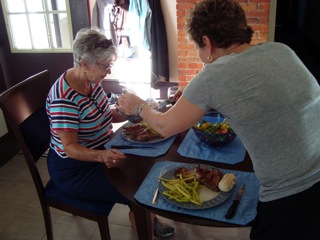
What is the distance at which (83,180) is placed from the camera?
5.29 ft

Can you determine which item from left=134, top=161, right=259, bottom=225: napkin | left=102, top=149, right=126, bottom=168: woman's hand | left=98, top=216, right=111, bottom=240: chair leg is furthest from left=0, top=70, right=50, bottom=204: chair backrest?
left=134, top=161, right=259, bottom=225: napkin

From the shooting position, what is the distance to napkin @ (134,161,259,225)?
1056 millimetres

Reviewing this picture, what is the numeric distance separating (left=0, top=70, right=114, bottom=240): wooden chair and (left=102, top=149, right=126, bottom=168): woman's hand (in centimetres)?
31

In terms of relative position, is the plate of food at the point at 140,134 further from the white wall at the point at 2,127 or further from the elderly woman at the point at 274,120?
the white wall at the point at 2,127

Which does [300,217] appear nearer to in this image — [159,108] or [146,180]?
[146,180]

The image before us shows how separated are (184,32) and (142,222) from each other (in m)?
2.29

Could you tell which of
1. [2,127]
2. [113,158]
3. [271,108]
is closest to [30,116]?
[113,158]

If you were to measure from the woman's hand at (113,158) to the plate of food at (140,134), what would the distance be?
0.17 metres

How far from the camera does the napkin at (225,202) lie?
41.6 inches

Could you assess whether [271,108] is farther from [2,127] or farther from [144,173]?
[2,127]

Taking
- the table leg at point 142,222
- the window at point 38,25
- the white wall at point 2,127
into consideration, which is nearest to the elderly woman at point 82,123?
the table leg at point 142,222

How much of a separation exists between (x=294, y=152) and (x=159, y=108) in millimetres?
1017

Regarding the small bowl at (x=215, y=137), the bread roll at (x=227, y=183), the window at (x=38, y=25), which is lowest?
the bread roll at (x=227, y=183)

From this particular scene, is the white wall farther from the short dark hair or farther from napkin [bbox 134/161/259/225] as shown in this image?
the short dark hair
